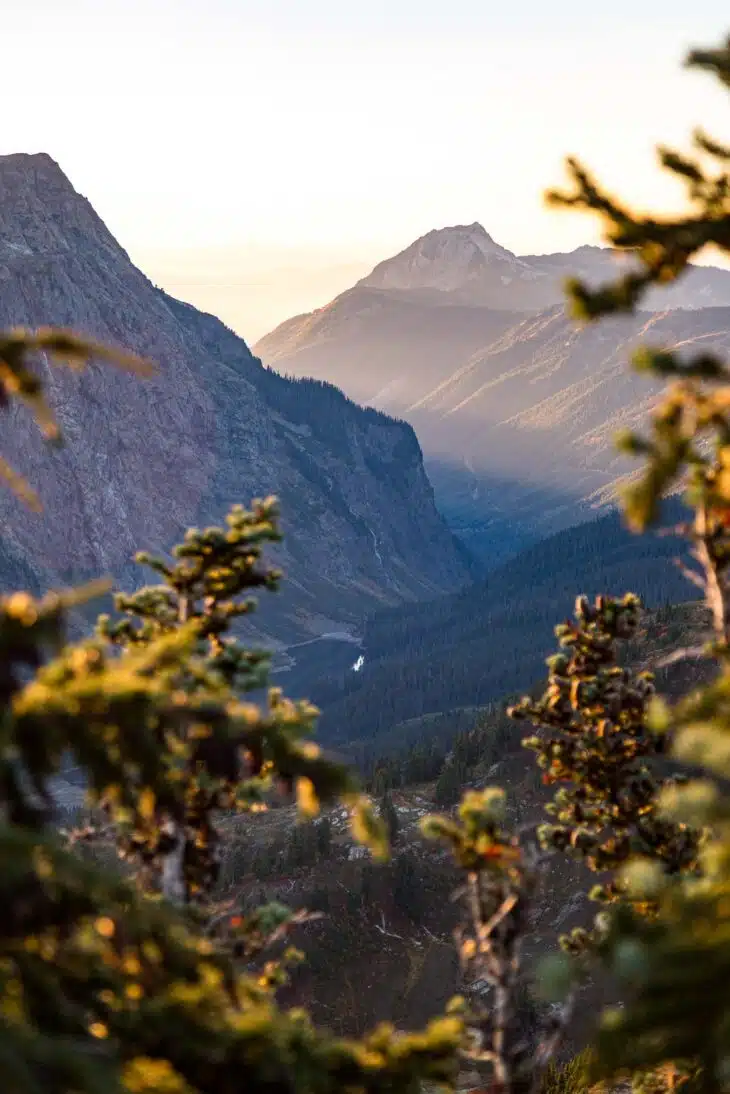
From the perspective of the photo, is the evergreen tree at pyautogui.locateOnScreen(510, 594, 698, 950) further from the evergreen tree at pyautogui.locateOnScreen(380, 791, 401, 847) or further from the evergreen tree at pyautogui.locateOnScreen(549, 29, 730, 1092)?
the evergreen tree at pyautogui.locateOnScreen(380, 791, 401, 847)


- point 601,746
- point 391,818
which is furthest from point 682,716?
point 391,818

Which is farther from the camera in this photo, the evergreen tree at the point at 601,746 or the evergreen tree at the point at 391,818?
the evergreen tree at the point at 391,818

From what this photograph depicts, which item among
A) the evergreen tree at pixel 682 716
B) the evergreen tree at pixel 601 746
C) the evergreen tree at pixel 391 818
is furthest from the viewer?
the evergreen tree at pixel 391 818

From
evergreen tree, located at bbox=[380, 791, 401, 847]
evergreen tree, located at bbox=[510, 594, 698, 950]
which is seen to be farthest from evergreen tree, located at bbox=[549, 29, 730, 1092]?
evergreen tree, located at bbox=[380, 791, 401, 847]

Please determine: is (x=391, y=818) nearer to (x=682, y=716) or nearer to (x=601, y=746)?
(x=601, y=746)

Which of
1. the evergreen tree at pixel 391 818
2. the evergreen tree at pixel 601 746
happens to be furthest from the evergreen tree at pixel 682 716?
the evergreen tree at pixel 391 818

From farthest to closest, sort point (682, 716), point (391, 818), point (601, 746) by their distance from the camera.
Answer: point (391, 818) → point (601, 746) → point (682, 716)

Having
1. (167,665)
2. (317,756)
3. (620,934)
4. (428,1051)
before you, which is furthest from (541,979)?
(167,665)

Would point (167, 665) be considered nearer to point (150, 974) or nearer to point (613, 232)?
point (150, 974)

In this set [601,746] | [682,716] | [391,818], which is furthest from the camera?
[391,818]

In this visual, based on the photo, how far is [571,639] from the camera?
2022 cm

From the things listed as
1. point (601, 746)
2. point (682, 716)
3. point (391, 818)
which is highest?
point (682, 716)

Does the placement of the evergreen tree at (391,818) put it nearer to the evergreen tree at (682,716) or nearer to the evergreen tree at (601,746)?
the evergreen tree at (601,746)

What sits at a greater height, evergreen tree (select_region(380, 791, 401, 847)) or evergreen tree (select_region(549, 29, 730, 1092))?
evergreen tree (select_region(549, 29, 730, 1092))
